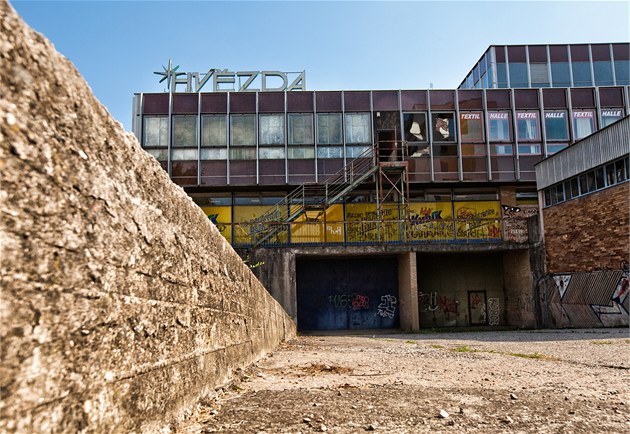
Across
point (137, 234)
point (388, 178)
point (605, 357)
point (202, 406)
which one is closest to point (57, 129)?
point (137, 234)

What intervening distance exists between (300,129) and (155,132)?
21.8 feet

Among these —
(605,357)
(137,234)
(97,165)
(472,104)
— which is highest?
(472,104)

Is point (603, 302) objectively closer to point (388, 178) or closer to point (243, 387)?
point (388, 178)

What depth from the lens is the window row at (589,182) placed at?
17.0 meters

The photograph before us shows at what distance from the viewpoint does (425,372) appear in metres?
5.59

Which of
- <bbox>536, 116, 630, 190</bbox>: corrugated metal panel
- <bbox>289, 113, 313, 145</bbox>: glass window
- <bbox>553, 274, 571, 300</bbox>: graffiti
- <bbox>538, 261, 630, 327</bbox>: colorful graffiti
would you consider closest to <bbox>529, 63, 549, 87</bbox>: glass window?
<bbox>536, 116, 630, 190</bbox>: corrugated metal panel

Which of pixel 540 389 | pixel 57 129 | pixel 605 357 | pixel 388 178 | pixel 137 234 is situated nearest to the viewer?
pixel 57 129

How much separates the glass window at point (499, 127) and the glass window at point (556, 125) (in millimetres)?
1834

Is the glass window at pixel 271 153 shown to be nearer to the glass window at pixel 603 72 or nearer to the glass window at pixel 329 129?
the glass window at pixel 329 129

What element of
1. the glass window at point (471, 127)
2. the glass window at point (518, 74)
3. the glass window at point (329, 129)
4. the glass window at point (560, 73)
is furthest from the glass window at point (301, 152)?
the glass window at point (560, 73)

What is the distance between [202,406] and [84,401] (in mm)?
1594

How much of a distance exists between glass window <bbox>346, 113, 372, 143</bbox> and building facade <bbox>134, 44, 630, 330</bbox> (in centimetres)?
5

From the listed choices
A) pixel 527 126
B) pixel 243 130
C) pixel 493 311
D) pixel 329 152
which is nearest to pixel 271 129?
pixel 243 130

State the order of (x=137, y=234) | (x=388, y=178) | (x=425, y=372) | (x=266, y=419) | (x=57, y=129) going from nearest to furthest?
(x=57, y=129) → (x=137, y=234) → (x=266, y=419) → (x=425, y=372) → (x=388, y=178)
